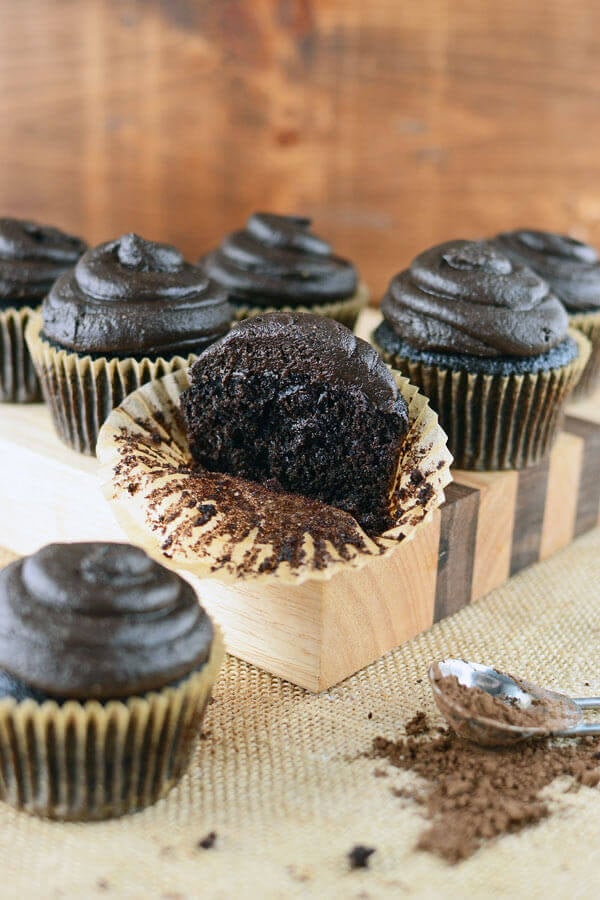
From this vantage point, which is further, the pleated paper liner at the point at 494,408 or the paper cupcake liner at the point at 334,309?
the paper cupcake liner at the point at 334,309

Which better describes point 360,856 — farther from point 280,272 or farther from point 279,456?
point 280,272

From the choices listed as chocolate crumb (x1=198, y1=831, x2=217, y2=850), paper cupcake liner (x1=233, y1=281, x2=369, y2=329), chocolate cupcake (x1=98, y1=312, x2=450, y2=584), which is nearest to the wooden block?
chocolate cupcake (x1=98, y1=312, x2=450, y2=584)

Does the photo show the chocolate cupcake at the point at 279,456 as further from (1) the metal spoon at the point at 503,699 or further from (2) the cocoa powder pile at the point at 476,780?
(2) the cocoa powder pile at the point at 476,780

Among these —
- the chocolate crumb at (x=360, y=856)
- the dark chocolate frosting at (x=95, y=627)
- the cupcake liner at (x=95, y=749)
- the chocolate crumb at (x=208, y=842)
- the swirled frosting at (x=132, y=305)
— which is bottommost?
the chocolate crumb at (x=208, y=842)

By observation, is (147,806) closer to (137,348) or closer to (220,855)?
(220,855)

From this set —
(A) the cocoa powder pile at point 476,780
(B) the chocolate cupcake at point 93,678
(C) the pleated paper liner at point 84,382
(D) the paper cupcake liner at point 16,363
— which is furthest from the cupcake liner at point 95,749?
(D) the paper cupcake liner at point 16,363

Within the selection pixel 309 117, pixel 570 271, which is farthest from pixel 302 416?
pixel 309 117
